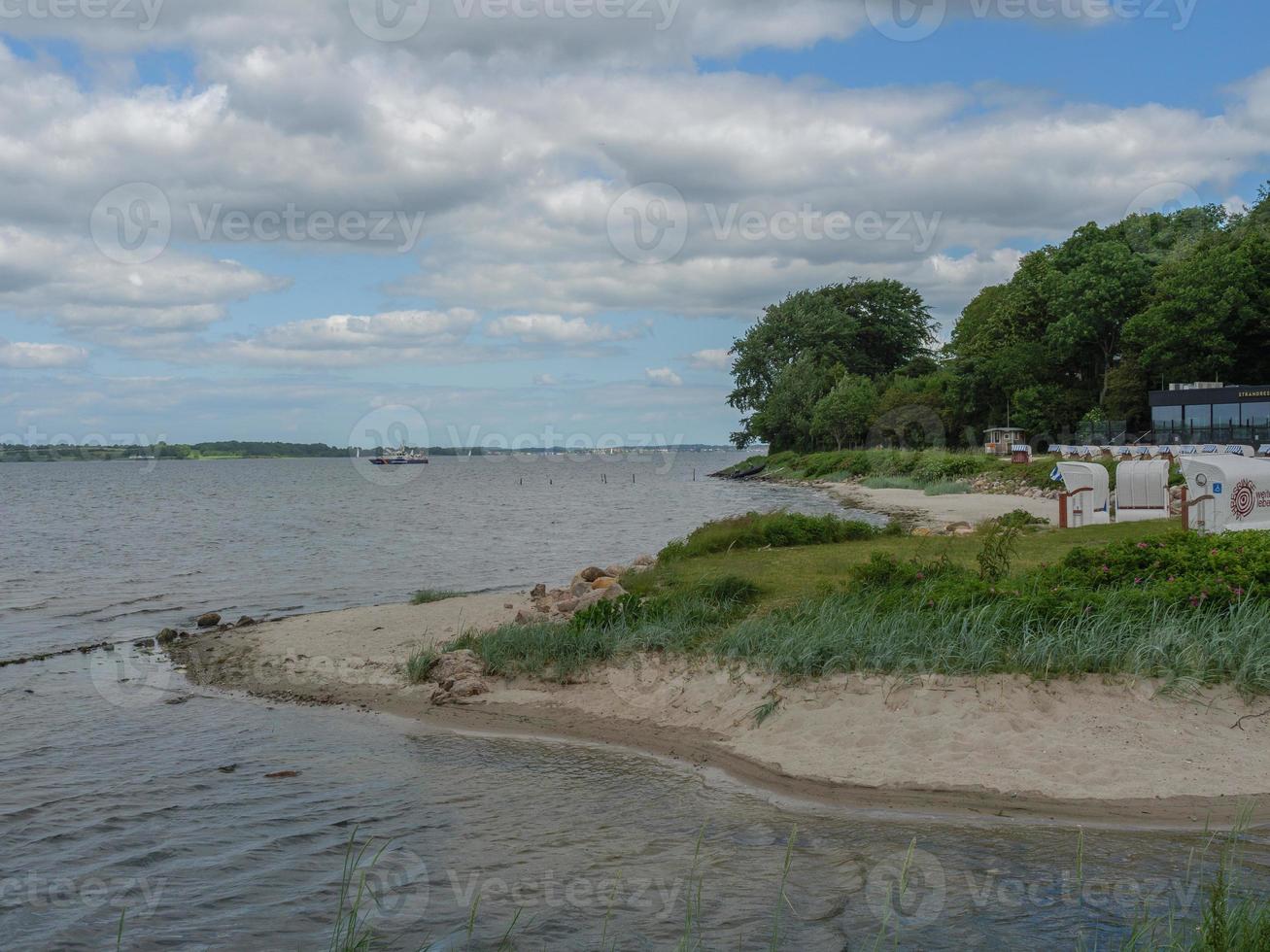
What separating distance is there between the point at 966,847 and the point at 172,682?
1292 centimetres

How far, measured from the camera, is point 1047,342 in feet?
222

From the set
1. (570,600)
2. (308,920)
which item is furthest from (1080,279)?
(308,920)

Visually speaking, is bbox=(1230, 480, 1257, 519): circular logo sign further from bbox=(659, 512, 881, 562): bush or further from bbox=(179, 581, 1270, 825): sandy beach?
bbox=(179, 581, 1270, 825): sandy beach

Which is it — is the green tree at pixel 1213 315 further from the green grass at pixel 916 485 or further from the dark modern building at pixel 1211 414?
the green grass at pixel 916 485

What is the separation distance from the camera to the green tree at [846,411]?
88.7m

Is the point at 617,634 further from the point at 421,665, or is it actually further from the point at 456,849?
the point at 456,849

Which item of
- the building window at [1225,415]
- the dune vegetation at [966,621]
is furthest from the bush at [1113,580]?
the building window at [1225,415]

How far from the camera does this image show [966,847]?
8.22 m

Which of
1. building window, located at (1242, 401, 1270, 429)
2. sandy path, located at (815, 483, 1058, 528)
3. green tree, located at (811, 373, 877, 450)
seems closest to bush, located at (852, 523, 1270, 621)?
sandy path, located at (815, 483, 1058, 528)

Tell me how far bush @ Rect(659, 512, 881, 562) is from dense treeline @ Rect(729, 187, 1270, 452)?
41504 millimetres

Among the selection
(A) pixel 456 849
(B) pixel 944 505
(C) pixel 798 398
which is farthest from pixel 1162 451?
(C) pixel 798 398

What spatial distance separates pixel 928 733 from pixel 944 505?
33.1m

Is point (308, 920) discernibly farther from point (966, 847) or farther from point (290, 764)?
point (966, 847)

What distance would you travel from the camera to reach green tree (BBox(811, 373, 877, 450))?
291ft
